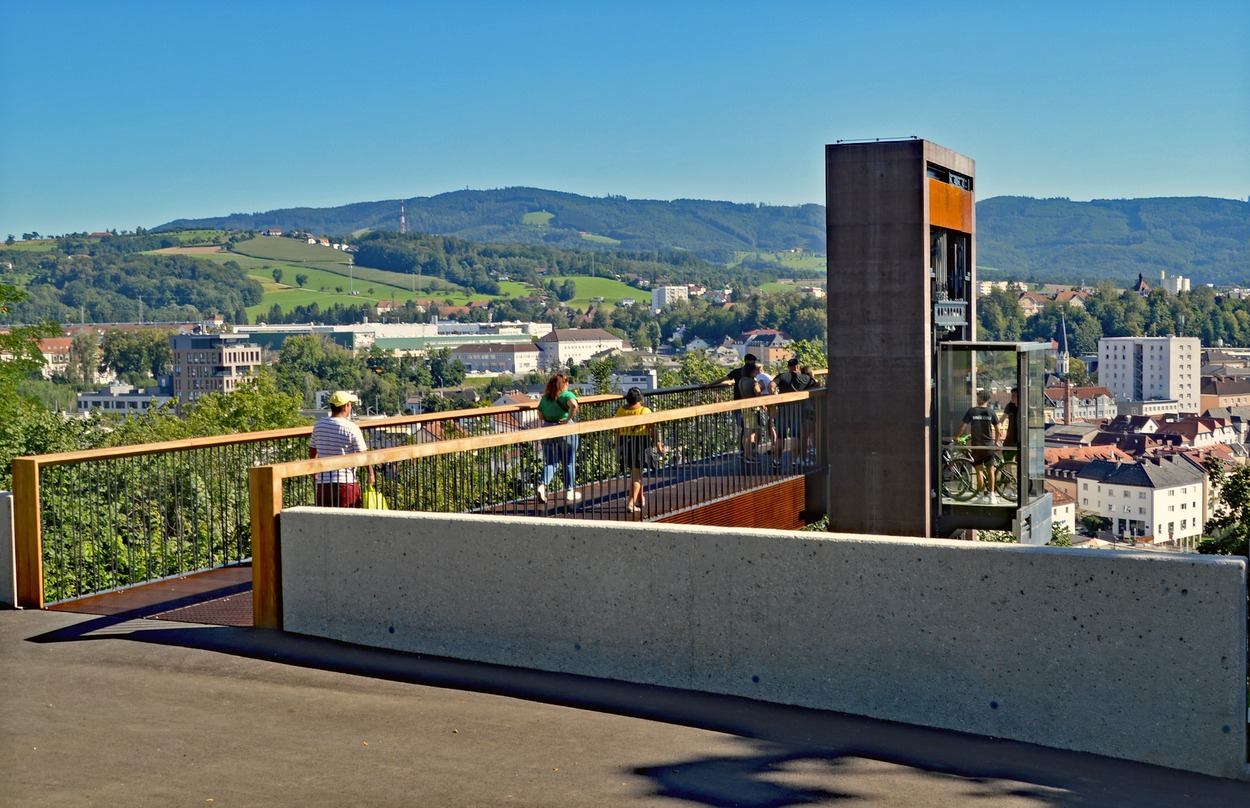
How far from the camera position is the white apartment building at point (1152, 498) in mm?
89438

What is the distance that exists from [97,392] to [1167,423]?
132391 millimetres

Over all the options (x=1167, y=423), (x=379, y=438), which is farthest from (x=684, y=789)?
(x=1167, y=423)

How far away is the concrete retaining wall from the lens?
20.1 feet

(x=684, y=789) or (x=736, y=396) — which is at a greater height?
(x=736, y=396)

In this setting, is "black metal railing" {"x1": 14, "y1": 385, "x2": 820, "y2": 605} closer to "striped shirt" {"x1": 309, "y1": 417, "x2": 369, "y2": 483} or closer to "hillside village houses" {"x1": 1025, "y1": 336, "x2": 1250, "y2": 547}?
"striped shirt" {"x1": 309, "y1": 417, "x2": 369, "y2": 483}

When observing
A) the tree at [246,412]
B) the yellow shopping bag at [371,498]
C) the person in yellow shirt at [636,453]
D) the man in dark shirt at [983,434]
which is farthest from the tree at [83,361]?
the yellow shopping bag at [371,498]

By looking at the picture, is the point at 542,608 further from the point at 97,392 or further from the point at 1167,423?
the point at 97,392

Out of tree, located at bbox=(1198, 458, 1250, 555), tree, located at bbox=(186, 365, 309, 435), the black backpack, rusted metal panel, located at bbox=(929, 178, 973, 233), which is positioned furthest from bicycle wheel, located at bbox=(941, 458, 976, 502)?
tree, located at bbox=(186, 365, 309, 435)

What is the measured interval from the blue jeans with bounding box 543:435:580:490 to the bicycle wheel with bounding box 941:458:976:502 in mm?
7578

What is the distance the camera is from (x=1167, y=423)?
507 feet

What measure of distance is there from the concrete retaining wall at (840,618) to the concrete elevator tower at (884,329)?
10.4 metres

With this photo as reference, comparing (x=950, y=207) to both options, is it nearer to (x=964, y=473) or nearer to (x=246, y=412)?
(x=964, y=473)

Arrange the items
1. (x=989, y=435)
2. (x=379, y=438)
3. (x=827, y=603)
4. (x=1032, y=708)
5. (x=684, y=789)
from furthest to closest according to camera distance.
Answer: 1. (x=989, y=435)
2. (x=379, y=438)
3. (x=827, y=603)
4. (x=1032, y=708)
5. (x=684, y=789)

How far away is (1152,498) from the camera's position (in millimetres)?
92250
